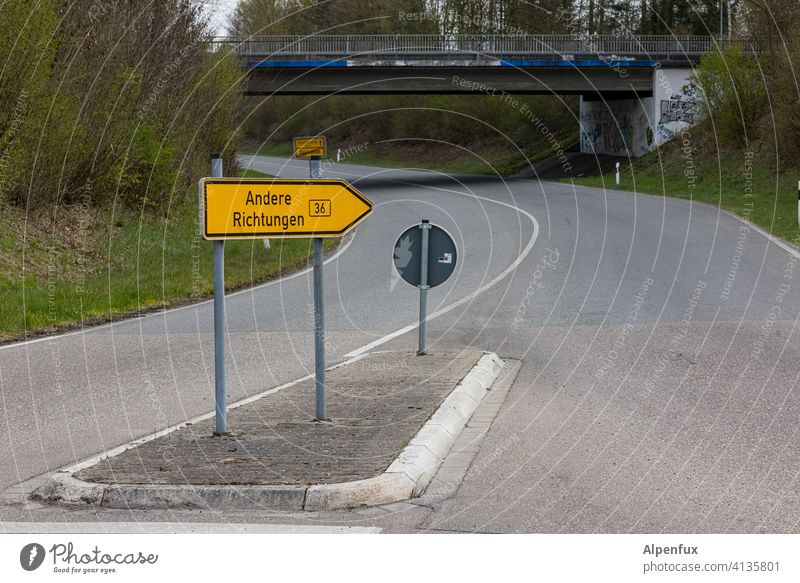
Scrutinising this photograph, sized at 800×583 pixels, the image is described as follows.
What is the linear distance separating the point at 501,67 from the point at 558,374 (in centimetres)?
3780

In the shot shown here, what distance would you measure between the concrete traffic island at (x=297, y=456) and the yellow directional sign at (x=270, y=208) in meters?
1.41

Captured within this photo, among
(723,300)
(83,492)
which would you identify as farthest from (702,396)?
(723,300)

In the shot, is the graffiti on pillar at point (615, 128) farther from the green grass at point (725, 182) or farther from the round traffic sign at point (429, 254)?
the round traffic sign at point (429, 254)

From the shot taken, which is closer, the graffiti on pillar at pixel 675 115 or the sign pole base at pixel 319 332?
the sign pole base at pixel 319 332

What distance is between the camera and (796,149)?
125 ft

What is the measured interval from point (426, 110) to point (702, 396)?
56.0m

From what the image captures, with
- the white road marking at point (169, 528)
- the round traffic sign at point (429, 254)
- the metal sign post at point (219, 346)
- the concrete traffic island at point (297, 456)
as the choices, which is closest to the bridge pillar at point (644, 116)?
the round traffic sign at point (429, 254)

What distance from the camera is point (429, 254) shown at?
10.9 metres

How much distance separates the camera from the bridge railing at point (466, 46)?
42656mm

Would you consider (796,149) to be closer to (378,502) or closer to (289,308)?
(289,308)

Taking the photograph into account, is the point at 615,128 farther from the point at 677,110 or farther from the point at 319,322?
the point at 319,322

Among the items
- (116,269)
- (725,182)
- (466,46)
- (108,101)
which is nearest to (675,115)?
(725,182)

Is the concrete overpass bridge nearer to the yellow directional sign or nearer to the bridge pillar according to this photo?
the bridge pillar

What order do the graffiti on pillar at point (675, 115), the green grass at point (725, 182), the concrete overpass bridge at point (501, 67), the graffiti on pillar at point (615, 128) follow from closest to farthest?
the green grass at point (725, 182), the concrete overpass bridge at point (501, 67), the graffiti on pillar at point (675, 115), the graffiti on pillar at point (615, 128)
